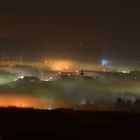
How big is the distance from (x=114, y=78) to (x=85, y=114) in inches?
3866

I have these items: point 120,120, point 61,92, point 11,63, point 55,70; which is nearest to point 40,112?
point 120,120

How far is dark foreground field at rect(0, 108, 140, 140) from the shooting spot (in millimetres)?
15164

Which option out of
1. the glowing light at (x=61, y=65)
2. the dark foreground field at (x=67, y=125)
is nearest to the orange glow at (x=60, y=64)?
the glowing light at (x=61, y=65)

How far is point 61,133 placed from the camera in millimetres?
15273

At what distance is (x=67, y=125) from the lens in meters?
16.5

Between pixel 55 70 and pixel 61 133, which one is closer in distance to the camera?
pixel 61 133

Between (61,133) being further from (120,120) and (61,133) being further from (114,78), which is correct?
(114,78)

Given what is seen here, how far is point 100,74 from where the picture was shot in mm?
124875

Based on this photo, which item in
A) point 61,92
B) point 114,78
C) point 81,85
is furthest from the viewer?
point 114,78

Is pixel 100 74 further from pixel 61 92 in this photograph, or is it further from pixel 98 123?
pixel 98 123

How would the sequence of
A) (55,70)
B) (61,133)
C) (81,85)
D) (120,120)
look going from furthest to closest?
(55,70), (81,85), (120,120), (61,133)

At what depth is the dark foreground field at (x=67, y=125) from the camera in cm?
1516

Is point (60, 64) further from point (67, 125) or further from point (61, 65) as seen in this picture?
point (67, 125)

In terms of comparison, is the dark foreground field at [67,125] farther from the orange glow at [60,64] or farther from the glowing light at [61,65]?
the orange glow at [60,64]
